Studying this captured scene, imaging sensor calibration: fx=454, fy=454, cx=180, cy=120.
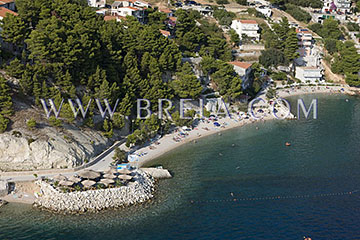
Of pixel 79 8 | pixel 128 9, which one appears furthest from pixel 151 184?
pixel 128 9

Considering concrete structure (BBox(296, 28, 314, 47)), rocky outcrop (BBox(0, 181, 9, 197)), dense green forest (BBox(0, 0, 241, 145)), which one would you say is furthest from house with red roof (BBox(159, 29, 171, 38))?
rocky outcrop (BBox(0, 181, 9, 197))

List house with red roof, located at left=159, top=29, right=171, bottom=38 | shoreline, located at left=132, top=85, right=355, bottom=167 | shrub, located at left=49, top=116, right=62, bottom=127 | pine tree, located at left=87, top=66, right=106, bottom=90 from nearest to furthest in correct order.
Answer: shrub, located at left=49, top=116, right=62, bottom=127, shoreline, located at left=132, top=85, right=355, bottom=167, pine tree, located at left=87, top=66, right=106, bottom=90, house with red roof, located at left=159, top=29, right=171, bottom=38

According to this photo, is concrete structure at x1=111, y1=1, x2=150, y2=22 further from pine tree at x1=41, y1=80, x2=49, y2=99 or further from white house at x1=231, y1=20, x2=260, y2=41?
pine tree at x1=41, y1=80, x2=49, y2=99

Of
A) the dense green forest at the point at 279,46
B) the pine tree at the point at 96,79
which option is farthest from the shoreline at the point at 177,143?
the dense green forest at the point at 279,46

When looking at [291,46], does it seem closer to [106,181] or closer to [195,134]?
[195,134]

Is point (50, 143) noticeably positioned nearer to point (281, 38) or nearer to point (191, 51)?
point (191, 51)

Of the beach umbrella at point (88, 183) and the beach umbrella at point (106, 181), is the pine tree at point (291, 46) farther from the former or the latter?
the beach umbrella at point (88, 183)
